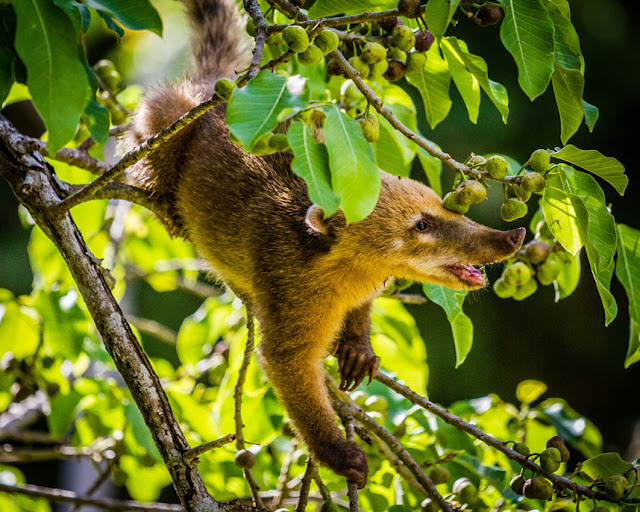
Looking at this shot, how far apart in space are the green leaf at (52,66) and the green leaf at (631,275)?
5.13 ft

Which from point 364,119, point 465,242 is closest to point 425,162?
point 465,242

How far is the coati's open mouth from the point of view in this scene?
2520mm

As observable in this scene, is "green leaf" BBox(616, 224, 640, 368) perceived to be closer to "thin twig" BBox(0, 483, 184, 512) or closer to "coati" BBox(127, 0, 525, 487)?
"coati" BBox(127, 0, 525, 487)

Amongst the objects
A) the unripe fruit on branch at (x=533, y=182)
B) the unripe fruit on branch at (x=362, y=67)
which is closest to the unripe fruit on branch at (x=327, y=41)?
the unripe fruit on branch at (x=362, y=67)

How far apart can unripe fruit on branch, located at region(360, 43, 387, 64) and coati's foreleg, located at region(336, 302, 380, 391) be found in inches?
41.7

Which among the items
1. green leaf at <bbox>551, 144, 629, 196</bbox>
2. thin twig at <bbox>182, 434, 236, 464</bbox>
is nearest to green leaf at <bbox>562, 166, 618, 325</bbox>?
green leaf at <bbox>551, 144, 629, 196</bbox>

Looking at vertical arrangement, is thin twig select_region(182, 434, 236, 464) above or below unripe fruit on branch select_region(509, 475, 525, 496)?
above

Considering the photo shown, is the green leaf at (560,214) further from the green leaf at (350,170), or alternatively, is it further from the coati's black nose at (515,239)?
the green leaf at (350,170)

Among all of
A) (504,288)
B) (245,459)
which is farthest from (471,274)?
(245,459)

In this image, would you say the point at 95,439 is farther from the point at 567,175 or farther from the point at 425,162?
the point at 567,175

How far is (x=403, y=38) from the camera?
216 cm

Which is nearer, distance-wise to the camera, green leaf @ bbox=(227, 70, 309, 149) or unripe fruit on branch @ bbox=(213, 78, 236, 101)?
green leaf @ bbox=(227, 70, 309, 149)

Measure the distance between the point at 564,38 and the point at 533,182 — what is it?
1.57 ft

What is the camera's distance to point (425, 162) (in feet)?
8.50
